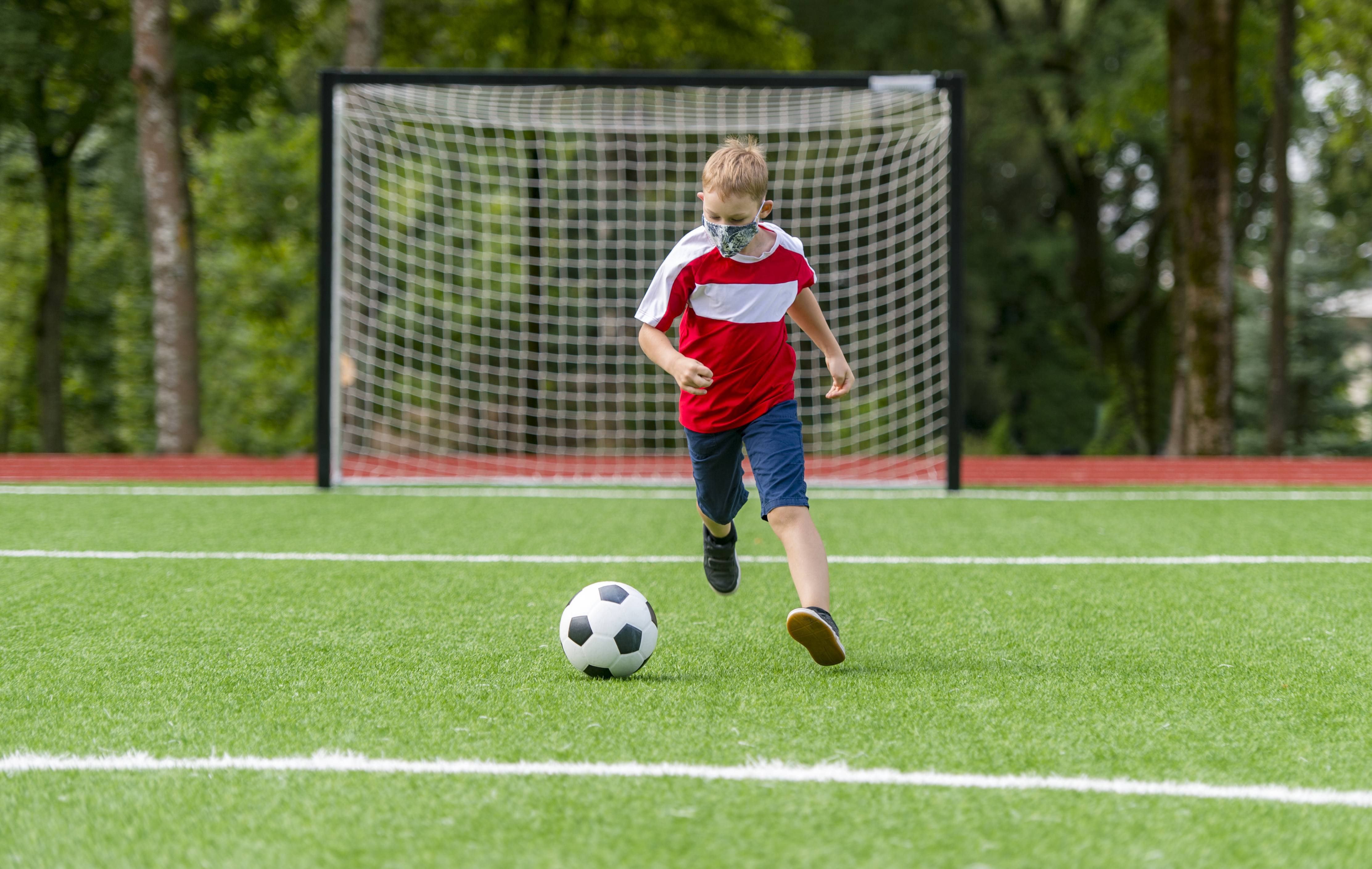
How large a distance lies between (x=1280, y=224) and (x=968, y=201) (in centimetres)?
1140

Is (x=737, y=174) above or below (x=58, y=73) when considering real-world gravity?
below

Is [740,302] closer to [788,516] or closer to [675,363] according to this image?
[675,363]

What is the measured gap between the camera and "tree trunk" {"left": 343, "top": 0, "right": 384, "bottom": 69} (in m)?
12.9

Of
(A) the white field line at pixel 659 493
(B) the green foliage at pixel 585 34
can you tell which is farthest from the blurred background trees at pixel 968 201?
(A) the white field line at pixel 659 493

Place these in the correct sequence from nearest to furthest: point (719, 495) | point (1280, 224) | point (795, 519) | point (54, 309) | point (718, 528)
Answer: point (795, 519)
point (719, 495)
point (718, 528)
point (1280, 224)
point (54, 309)

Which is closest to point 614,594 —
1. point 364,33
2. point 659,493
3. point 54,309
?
point 659,493

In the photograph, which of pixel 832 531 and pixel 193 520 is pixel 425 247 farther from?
pixel 832 531

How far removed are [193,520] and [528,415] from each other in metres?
5.79

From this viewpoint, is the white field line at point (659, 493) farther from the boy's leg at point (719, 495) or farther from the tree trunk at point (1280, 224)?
the tree trunk at point (1280, 224)

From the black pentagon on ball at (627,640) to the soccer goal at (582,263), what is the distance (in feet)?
17.2

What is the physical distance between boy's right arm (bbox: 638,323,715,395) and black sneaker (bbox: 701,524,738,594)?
2.47ft

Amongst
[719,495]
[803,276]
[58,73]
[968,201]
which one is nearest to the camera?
[803,276]

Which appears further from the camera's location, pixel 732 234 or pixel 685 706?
pixel 732 234

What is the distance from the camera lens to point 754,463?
366 centimetres
